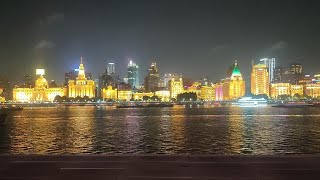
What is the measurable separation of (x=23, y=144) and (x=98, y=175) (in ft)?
83.7

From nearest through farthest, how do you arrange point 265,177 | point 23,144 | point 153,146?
point 265,177 → point 153,146 → point 23,144

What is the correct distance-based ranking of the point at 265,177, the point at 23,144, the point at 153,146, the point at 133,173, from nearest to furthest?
the point at 265,177 < the point at 133,173 < the point at 153,146 < the point at 23,144

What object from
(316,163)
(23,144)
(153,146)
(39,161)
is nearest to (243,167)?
(316,163)

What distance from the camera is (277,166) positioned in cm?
1462

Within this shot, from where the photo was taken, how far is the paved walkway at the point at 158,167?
13164 millimetres

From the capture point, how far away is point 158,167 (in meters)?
14.6

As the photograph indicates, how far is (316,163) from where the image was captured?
14984 millimetres

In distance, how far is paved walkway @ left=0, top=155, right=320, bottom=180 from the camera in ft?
43.2

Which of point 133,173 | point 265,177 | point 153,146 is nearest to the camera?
point 265,177

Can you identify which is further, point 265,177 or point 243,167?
point 243,167

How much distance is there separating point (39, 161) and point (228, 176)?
301 inches

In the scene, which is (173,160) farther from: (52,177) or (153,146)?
(153,146)

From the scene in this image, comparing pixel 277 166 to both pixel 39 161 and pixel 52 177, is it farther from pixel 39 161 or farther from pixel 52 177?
pixel 39 161

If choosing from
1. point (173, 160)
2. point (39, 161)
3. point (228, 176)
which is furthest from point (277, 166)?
point (39, 161)
